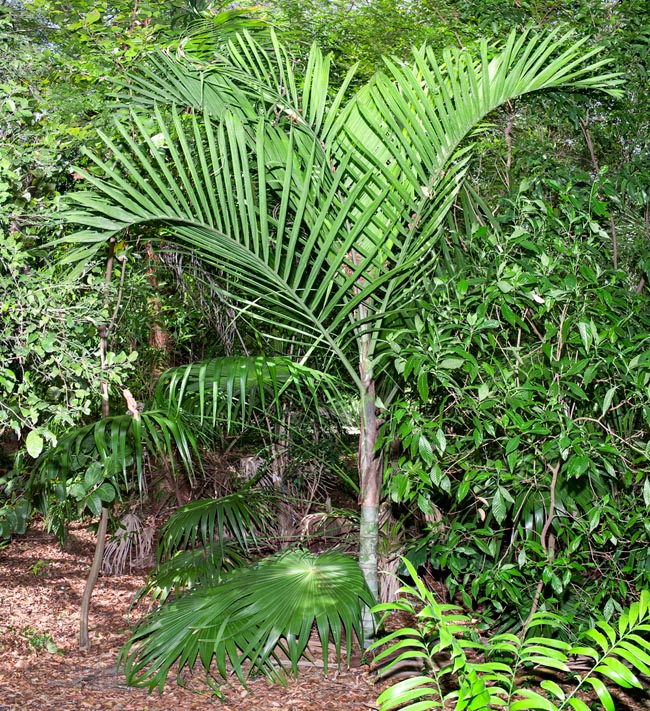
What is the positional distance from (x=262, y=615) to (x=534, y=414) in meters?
1.20

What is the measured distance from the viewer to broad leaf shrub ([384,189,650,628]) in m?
2.54

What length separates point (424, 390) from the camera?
2443 mm

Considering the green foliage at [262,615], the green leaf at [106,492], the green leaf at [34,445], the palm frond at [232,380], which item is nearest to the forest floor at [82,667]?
the green foliage at [262,615]

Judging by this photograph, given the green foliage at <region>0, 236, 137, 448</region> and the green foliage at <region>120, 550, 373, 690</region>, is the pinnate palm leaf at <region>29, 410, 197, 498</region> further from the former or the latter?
the green foliage at <region>120, 550, 373, 690</region>

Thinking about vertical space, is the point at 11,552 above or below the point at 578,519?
below

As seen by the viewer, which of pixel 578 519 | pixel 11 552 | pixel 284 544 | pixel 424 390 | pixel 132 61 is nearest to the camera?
pixel 424 390

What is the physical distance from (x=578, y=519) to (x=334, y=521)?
7.42ft

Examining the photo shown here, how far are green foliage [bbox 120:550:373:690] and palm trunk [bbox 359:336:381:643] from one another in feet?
0.25

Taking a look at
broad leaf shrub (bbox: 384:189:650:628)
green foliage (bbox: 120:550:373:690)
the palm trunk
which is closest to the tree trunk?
green foliage (bbox: 120:550:373:690)

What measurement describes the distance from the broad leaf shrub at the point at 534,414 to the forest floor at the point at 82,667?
71 centimetres

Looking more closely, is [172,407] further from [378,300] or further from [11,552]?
[11,552]

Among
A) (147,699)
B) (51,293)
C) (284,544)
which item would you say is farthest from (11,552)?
(51,293)

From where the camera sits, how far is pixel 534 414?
2699 mm

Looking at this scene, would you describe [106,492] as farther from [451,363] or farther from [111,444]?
[451,363]
